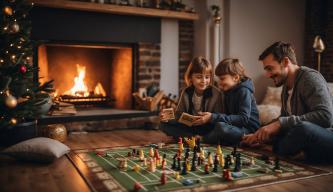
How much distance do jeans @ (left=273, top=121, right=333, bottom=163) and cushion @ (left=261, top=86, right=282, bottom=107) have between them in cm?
211

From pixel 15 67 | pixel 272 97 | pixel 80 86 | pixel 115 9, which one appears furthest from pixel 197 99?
pixel 80 86

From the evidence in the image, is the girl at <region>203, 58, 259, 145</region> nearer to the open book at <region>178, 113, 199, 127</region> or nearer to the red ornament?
the open book at <region>178, 113, 199, 127</region>

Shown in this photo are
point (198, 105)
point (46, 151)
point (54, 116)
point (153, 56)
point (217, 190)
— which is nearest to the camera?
point (217, 190)

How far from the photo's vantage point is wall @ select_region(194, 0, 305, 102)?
468cm

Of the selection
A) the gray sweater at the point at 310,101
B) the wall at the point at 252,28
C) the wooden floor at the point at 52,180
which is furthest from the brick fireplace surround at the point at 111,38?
the gray sweater at the point at 310,101

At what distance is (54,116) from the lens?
3760 millimetres

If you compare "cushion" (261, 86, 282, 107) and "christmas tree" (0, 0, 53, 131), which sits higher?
"christmas tree" (0, 0, 53, 131)

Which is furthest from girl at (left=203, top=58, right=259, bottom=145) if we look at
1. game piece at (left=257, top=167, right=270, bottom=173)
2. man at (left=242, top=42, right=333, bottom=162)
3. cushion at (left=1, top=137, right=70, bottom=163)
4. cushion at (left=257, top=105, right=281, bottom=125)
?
cushion at (left=1, top=137, right=70, bottom=163)

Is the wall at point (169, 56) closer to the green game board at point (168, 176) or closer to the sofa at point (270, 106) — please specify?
the sofa at point (270, 106)

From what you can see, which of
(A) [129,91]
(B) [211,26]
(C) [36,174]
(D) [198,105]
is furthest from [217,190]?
(B) [211,26]

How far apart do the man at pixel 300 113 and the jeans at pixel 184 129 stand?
53 cm

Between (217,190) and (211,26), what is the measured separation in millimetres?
3283

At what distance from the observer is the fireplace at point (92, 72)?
4383mm

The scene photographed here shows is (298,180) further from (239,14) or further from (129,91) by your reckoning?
(239,14)
